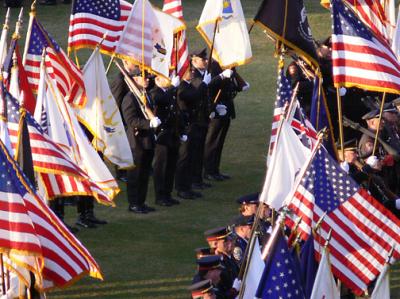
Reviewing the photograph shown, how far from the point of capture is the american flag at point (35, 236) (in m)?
12.2

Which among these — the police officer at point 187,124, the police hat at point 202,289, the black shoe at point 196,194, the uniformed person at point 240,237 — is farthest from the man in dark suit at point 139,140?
the police hat at point 202,289

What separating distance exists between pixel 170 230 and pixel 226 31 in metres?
4.20

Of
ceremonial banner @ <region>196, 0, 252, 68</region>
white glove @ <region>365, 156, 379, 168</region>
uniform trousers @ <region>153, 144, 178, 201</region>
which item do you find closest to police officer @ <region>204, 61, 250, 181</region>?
ceremonial banner @ <region>196, 0, 252, 68</region>

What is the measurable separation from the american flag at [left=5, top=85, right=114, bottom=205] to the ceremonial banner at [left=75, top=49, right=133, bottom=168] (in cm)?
313

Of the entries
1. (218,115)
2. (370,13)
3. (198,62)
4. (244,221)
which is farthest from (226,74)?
(244,221)

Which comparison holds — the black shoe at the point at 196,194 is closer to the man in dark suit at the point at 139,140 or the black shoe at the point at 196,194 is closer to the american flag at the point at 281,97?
the man in dark suit at the point at 139,140

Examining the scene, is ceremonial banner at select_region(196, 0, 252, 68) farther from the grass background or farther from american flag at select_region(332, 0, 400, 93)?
american flag at select_region(332, 0, 400, 93)

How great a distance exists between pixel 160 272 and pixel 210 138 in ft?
16.2

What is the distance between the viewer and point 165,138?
19.6 meters

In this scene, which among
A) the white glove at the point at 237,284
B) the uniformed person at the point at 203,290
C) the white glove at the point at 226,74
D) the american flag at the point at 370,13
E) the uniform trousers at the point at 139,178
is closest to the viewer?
the uniformed person at the point at 203,290

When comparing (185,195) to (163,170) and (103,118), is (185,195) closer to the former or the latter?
(163,170)

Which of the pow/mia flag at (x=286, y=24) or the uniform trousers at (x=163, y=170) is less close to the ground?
the pow/mia flag at (x=286, y=24)

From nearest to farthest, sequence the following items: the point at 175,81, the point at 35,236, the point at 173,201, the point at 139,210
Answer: the point at 35,236, the point at 139,210, the point at 173,201, the point at 175,81

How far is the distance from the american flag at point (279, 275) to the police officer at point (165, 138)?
744cm
